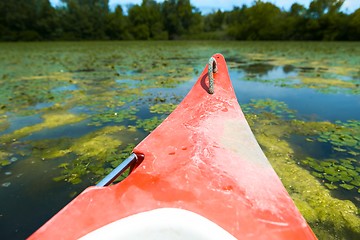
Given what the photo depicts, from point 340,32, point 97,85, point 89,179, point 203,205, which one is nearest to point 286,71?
point 97,85

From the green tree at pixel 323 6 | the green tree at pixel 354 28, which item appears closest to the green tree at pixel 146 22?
the green tree at pixel 323 6

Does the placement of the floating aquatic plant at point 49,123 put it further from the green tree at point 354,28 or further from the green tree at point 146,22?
the green tree at point 146,22

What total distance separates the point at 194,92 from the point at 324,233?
140cm

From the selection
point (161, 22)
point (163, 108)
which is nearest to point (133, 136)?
point (163, 108)

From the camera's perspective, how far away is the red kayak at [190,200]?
0.91 meters

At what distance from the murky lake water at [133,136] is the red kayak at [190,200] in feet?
2.89

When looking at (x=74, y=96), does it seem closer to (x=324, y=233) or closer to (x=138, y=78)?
(x=138, y=78)

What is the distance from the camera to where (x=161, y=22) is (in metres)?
40.8

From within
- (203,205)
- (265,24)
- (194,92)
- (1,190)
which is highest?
(265,24)

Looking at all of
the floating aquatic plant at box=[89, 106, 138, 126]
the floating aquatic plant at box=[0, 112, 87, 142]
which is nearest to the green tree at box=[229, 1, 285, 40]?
the floating aquatic plant at box=[89, 106, 138, 126]

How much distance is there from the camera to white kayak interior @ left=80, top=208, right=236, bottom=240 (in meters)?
0.88

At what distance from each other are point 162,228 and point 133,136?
2263mm

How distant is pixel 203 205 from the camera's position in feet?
3.39

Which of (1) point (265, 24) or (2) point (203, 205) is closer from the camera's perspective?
(2) point (203, 205)
